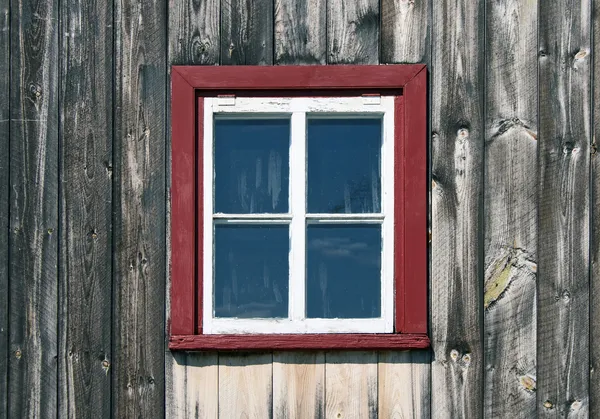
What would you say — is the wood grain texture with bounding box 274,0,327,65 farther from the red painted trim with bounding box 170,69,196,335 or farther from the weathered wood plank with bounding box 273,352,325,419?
the weathered wood plank with bounding box 273,352,325,419

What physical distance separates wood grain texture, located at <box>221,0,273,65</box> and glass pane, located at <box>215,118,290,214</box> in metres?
0.26

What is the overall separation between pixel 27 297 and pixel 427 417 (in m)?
1.72

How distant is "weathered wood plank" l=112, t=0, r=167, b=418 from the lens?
2.91 m

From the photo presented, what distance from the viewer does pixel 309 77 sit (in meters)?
2.91

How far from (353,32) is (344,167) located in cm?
56

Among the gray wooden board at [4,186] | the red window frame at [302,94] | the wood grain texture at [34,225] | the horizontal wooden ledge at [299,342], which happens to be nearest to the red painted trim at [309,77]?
the red window frame at [302,94]

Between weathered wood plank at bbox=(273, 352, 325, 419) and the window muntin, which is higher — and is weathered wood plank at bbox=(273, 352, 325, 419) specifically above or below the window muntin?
below

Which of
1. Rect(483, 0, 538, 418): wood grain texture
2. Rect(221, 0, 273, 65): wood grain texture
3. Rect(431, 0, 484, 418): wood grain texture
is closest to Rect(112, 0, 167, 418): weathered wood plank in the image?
Rect(221, 0, 273, 65): wood grain texture

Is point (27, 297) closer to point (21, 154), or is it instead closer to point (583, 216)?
point (21, 154)

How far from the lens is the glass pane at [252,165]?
9.77 feet

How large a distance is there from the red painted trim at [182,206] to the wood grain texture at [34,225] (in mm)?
496

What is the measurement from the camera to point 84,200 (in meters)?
2.93

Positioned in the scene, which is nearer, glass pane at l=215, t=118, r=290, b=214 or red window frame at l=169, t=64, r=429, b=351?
red window frame at l=169, t=64, r=429, b=351

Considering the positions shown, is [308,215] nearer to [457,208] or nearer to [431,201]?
[431,201]
